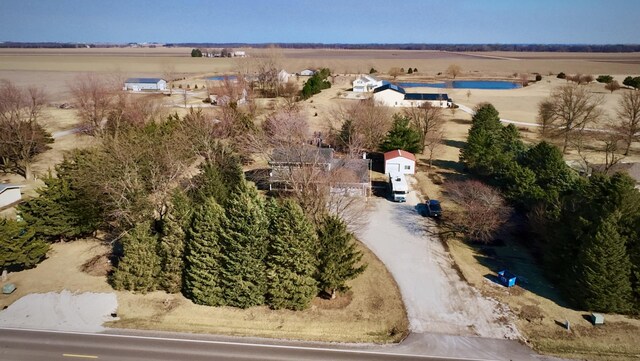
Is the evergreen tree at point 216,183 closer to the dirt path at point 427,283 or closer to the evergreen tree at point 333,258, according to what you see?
the evergreen tree at point 333,258

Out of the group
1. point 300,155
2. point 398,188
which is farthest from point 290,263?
point 398,188

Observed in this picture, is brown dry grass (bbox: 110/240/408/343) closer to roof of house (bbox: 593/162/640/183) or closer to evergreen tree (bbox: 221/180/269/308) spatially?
evergreen tree (bbox: 221/180/269/308)

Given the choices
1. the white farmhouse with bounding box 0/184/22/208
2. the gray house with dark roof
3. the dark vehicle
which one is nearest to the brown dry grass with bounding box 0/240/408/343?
the gray house with dark roof

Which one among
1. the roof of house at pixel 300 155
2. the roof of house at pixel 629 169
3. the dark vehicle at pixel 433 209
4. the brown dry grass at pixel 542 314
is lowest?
the brown dry grass at pixel 542 314

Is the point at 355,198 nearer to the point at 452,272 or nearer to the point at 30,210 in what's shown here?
the point at 452,272

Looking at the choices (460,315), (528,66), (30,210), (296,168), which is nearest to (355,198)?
(296,168)

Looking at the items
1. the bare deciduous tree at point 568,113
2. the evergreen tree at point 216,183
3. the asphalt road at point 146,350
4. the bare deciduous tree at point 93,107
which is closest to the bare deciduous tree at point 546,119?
the bare deciduous tree at point 568,113
